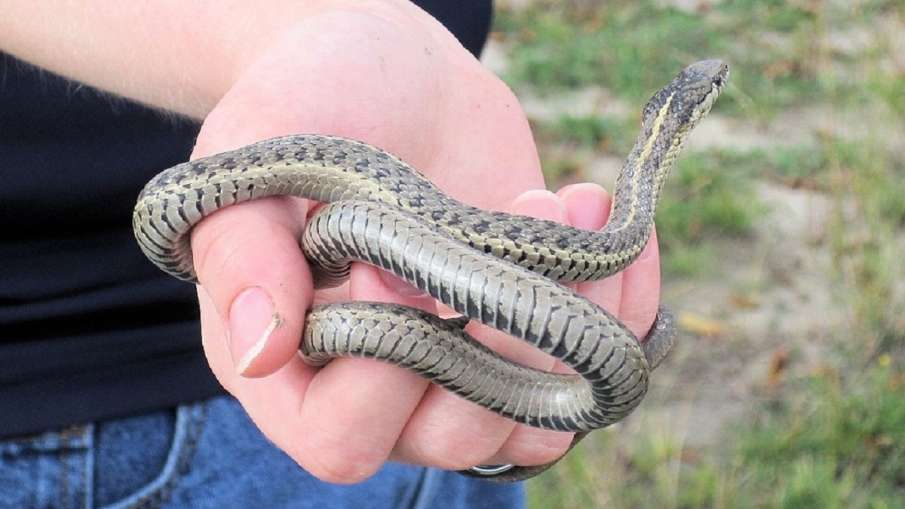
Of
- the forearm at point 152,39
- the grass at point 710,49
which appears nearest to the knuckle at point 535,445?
the forearm at point 152,39

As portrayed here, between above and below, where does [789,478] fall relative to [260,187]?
below

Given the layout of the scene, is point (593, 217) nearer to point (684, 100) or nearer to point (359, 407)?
point (359, 407)

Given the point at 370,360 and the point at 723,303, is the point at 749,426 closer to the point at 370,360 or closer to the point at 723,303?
the point at 723,303

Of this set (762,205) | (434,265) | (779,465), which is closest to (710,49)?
(762,205)

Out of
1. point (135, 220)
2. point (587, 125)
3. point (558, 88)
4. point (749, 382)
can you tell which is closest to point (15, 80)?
point (135, 220)

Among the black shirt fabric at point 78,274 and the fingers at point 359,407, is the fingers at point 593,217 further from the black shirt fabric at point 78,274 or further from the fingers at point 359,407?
the black shirt fabric at point 78,274
